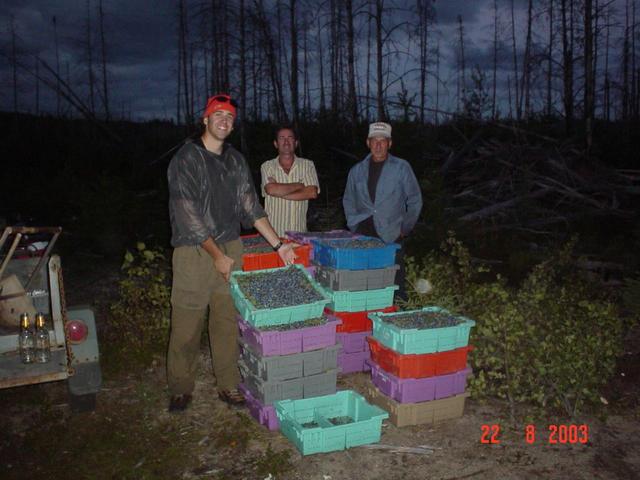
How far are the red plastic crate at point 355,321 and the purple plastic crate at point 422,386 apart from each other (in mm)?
792

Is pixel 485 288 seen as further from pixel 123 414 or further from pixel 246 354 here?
pixel 123 414

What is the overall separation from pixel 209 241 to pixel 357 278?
1.77m

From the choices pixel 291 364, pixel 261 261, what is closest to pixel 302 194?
pixel 261 261

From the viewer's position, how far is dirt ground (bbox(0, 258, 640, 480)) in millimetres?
4371

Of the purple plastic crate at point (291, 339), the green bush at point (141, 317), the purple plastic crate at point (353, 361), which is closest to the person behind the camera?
the purple plastic crate at point (291, 339)

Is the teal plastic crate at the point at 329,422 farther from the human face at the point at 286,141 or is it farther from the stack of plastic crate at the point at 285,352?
the human face at the point at 286,141

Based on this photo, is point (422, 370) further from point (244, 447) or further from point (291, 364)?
point (244, 447)

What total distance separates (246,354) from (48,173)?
2010 centimetres

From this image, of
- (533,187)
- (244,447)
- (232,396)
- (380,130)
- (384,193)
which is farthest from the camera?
(533,187)

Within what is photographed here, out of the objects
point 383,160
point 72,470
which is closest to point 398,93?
point 383,160

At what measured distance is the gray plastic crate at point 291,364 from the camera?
4.94m

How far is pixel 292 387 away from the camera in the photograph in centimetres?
503

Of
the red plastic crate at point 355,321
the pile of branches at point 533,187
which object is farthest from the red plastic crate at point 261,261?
the pile of branches at point 533,187

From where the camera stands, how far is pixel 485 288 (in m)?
6.70
